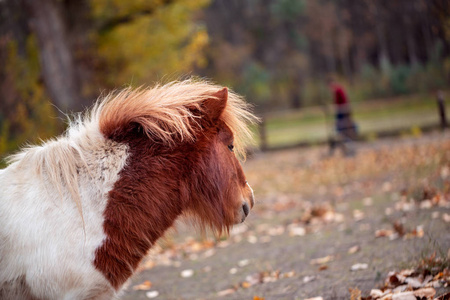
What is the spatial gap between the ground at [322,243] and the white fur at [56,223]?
67cm

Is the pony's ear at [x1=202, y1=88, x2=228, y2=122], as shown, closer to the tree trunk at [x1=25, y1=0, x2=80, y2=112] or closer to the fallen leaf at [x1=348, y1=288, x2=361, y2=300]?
the fallen leaf at [x1=348, y1=288, x2=361, y2=300]

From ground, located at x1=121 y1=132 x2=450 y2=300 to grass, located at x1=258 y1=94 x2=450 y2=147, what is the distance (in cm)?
624

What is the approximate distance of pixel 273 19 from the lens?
50188 millimetres

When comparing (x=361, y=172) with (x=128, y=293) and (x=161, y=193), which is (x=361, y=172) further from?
(x=161, y=193)

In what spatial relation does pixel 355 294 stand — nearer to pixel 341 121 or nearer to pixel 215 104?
pixel 215 104

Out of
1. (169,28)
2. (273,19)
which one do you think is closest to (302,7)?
(273,19)

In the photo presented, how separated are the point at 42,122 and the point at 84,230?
13.6 m

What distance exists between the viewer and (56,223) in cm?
284

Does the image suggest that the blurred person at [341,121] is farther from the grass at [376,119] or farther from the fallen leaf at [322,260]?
the fallen leaf at [322,260]

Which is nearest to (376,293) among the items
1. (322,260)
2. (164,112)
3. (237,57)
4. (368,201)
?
(322,260)

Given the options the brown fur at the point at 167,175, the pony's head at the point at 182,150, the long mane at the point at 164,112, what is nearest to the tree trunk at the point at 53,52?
the long mane at the point at 164,112

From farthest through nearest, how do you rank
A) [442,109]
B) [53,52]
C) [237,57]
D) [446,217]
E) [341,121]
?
[237,57] < [341,121] < [442,109] < [53,52] < [446,217]

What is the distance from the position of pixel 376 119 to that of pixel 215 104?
2029 cm

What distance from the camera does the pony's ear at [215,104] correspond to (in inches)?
128
